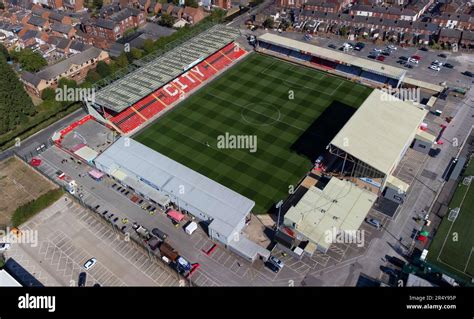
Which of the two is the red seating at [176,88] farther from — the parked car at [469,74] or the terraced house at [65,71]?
the parked car at [469,74]

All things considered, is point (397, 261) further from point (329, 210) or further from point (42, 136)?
point (42, 136)

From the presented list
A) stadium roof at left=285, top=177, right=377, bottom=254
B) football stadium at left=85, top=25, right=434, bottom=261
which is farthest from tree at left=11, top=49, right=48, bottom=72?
stadium roof at left=285, top=177, right=377, bottom=254

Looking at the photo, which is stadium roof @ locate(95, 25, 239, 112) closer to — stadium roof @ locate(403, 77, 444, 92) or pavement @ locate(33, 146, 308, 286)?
pavement @ locate(33, 146, 308, 286)

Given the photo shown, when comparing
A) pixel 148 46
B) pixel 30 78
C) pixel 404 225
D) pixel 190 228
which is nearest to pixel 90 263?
pixel 190 228
